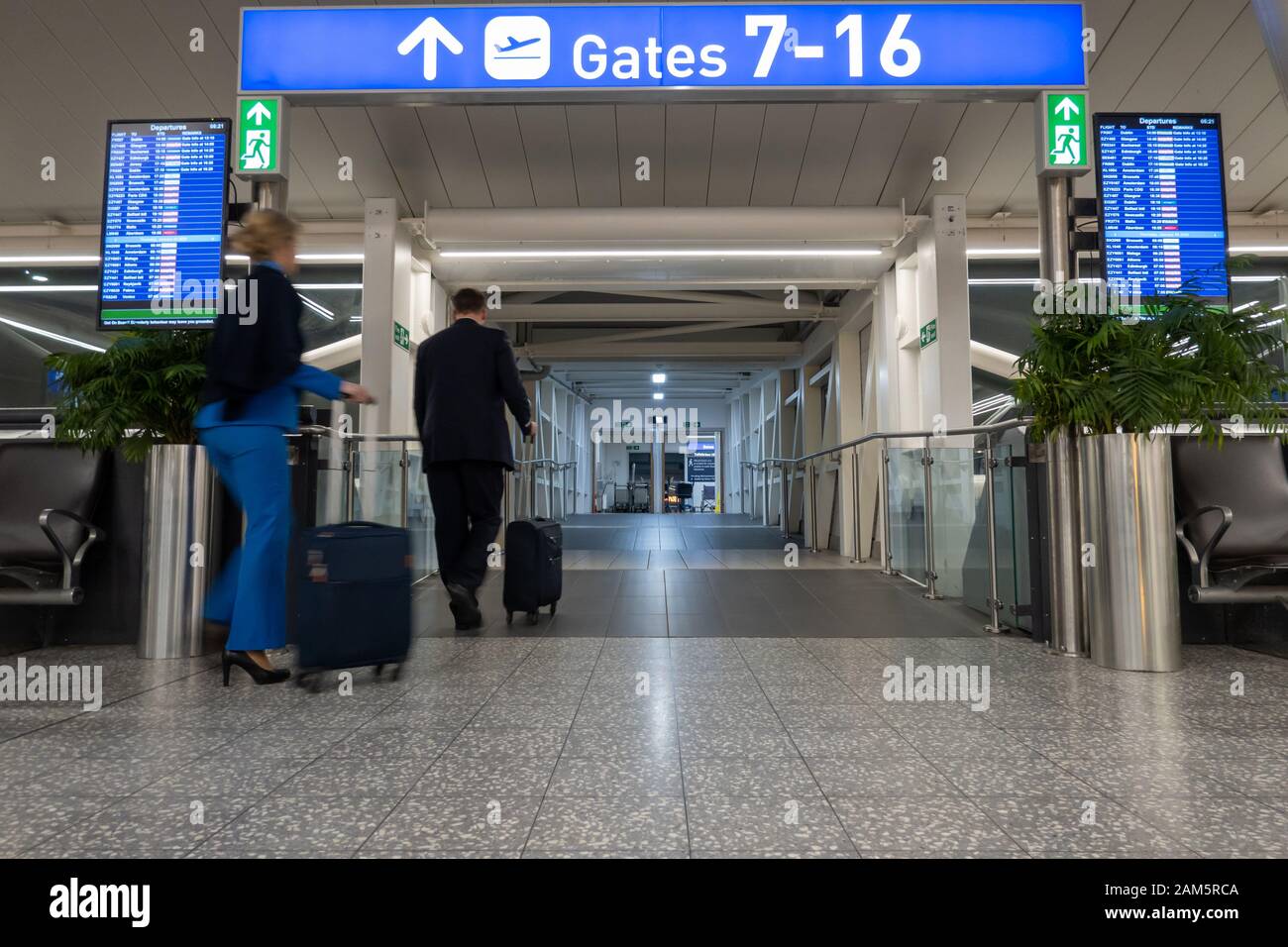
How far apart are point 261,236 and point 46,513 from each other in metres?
1.40

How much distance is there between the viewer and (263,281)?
2475mm

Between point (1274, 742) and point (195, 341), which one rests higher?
point (195, 341)

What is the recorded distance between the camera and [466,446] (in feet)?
11.2

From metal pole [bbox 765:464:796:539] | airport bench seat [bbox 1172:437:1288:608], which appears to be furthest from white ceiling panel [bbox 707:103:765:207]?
metal pole [bbox 765:464:796:539]

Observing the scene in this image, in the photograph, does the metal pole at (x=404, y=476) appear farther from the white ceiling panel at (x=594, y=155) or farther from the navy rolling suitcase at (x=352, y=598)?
the navy rolling suitcase at (x=352, y=598)

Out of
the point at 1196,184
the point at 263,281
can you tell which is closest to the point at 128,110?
the point at 263,281

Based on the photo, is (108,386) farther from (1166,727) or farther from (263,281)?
(1166,727)

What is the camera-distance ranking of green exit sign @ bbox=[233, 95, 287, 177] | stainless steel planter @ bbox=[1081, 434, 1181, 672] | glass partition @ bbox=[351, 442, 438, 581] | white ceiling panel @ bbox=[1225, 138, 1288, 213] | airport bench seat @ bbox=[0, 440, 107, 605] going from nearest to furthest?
stainless steel planter @ bbox=[1081, 434, 1181, 672] → airport bench seat @ bbox=[0, 440, 107, 605] → green exit sign @ bbox=[233, 95, 287, 177] → glass partition @ bbox=[351, 442, 438, 581] → white ceiling panel @ bbox=[1225, 138, 1288, 213]

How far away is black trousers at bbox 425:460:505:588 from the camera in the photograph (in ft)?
11.4

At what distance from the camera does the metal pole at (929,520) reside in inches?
194

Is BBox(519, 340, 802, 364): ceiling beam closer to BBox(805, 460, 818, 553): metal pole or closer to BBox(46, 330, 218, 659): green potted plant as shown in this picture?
BBox(805, 460, 818, 553): metal pole

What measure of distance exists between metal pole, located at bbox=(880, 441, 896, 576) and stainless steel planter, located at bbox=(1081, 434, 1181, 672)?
320 centimetres

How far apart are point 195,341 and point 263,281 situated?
0.84m

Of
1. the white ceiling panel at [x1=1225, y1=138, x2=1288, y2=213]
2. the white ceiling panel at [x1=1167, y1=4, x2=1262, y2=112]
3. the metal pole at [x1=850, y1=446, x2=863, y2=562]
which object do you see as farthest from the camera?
the metal pole at [x1=850, y1=446, x2=863, y2=562]
